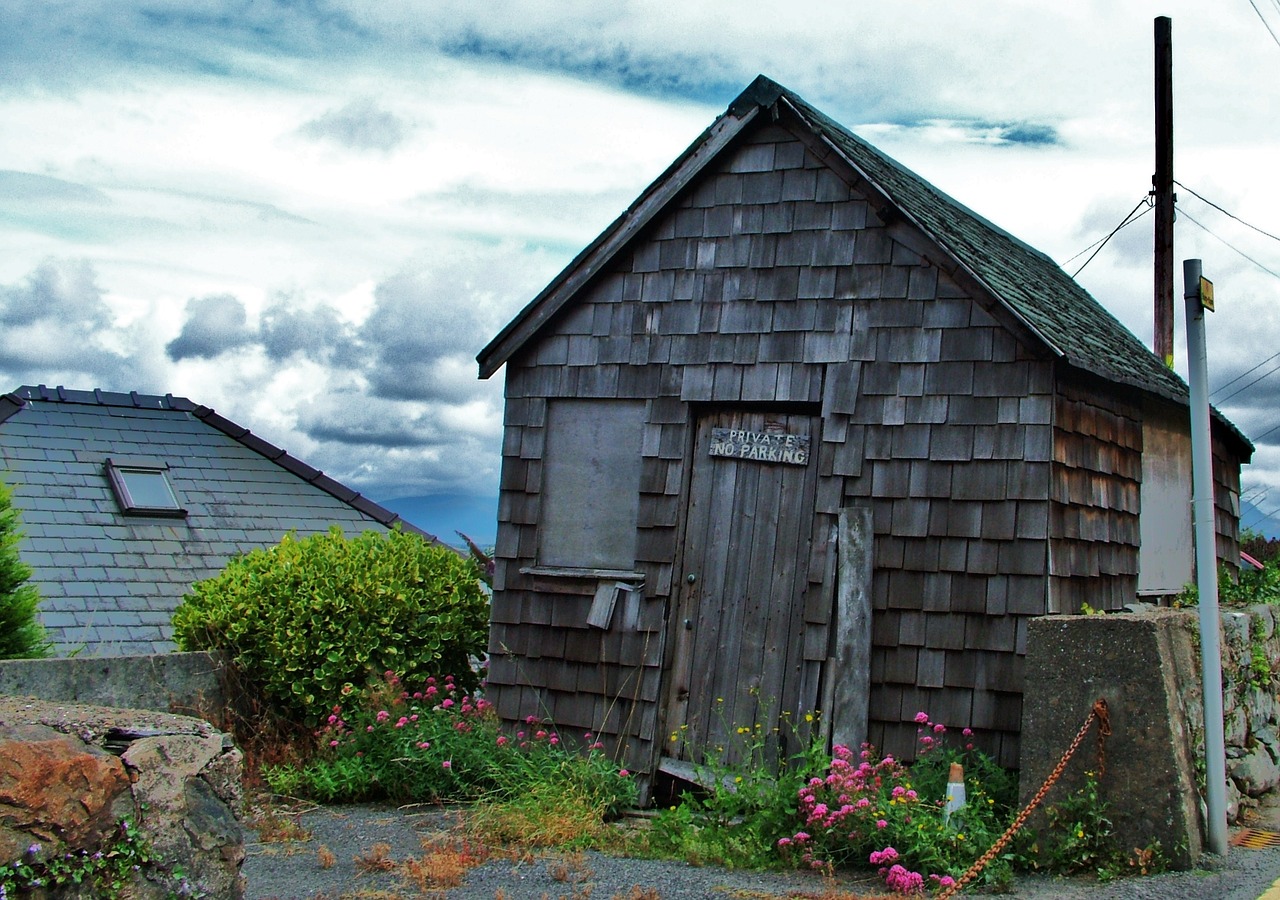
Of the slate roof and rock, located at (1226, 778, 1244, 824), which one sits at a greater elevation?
the slate roof

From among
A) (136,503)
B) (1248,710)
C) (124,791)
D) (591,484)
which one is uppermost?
(591,484)

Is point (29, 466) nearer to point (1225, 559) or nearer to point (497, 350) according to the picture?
point (497, 350)

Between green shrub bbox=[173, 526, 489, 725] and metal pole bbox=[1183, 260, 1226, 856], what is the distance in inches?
238

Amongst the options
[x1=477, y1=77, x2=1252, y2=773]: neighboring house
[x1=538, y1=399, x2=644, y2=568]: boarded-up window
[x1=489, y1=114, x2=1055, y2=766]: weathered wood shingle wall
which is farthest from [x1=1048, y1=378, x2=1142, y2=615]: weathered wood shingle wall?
[x1=538, y1=399, x2=644, y2=568]: boarded-up window

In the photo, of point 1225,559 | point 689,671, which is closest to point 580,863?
point 689,671

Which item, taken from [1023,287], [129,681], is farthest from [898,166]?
[129,681]

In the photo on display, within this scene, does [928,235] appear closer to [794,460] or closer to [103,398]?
[794,460]

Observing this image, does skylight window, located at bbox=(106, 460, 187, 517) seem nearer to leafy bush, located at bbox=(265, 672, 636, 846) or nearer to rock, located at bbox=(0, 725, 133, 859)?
leafy bush, located at bbox=(265, 672, 636, 846)

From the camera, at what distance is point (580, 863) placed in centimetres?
691

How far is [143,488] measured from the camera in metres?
16.1

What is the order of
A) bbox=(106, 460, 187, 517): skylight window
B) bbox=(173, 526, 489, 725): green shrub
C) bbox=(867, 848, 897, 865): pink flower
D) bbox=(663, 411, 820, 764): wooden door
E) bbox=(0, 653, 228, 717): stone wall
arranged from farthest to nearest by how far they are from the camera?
bbox=(106, 460, 187, 517): skylight window
bbox=(173, 526, 489, 725): green shrub
bbox=(0, 653, 228, 717): stone wall
bbox=(663, 411, 820, 764): wooden door
bbox=(867, 848, 897, 865): pink flower

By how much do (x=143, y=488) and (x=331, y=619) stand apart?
721 cm

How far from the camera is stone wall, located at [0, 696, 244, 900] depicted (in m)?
4.41

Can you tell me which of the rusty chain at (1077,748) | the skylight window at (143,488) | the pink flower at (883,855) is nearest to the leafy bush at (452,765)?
the pink flower at (883,855)
